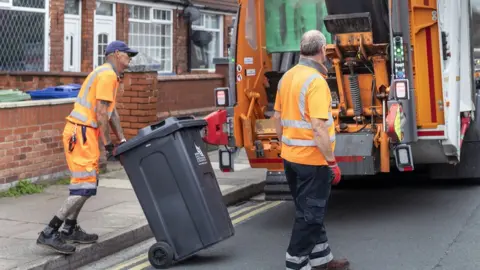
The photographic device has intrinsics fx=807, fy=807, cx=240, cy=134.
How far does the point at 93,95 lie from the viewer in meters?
6.80

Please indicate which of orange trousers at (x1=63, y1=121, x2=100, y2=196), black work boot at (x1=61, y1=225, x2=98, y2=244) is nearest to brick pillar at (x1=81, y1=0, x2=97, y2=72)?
black work boot at (x1=61, y1=225, x2=98, y2=244)

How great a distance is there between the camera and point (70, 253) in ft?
21.9

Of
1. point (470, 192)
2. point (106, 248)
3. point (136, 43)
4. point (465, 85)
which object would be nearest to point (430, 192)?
point (470, 192)

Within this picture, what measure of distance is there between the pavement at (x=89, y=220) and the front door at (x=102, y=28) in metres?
5.99

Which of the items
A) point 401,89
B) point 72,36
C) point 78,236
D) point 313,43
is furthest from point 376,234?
point 72,36

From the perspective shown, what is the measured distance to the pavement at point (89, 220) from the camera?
6.68 m

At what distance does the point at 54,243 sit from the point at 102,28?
35.0ft

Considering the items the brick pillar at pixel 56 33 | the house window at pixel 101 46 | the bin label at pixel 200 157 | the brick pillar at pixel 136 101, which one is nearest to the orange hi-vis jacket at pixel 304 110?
the bin label at pixel 200 157

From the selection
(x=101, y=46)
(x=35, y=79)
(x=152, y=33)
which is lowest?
(x=35, y=79)

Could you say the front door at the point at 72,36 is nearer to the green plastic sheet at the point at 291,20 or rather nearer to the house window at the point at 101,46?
the house window at the point at 101,46

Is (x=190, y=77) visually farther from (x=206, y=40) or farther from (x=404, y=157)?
→ (x=404, y=157)

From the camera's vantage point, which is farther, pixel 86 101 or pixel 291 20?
pixel 291 20

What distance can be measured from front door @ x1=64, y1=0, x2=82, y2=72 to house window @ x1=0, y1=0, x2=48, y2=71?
651 millimetres

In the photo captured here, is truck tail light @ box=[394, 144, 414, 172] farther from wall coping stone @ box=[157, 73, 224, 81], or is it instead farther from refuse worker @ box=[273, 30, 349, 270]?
wall coping stone @ box=[157, 73, 224, 81]
